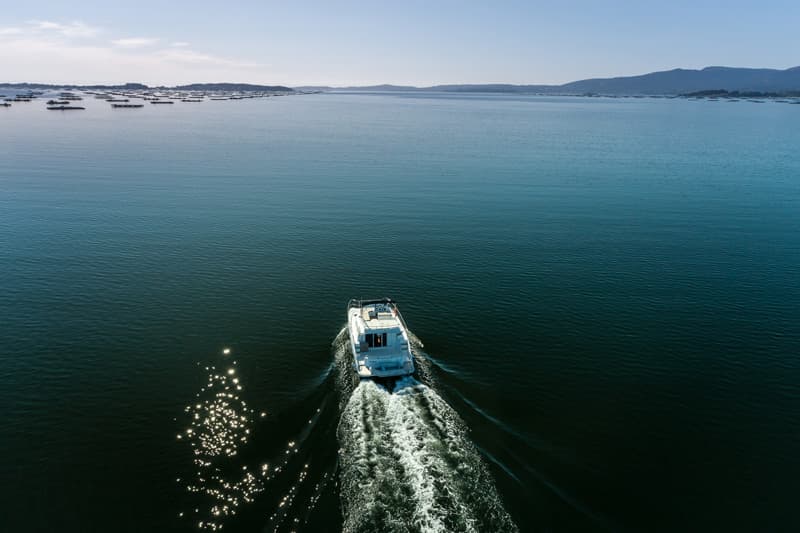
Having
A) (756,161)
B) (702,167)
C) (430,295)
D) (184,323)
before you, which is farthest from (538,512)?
(756,161)

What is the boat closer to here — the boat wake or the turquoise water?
the turquoise water

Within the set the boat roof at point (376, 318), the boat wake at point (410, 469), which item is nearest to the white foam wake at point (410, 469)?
the boat wake at point (410, 469)

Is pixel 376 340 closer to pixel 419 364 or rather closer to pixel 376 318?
A: pixel 376 318

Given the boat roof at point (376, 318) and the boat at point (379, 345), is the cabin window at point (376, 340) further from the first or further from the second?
the boat roof at point (376, 318)

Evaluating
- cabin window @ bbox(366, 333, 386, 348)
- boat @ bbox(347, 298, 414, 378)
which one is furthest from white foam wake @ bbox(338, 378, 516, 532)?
cabin window @ bbox(366, 333, 386, 348)

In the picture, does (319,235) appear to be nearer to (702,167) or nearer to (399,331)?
(399,331)

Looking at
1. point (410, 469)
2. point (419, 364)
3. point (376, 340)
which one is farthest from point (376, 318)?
point (410, 469)
